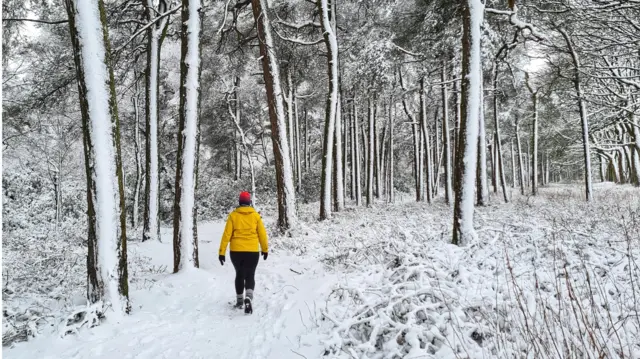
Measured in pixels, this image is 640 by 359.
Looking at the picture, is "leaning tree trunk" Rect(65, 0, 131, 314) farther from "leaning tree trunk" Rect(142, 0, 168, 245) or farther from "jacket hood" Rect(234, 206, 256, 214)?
"leaning tree trunk" Rect(142, 0, 168, 245)

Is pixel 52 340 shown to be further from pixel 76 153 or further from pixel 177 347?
pixel 76 153

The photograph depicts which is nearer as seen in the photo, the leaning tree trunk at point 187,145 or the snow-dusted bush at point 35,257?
the snow-dusted bush at point 35,257

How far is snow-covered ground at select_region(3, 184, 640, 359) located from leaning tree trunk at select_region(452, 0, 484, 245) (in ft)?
1.72

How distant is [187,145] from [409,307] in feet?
17.9

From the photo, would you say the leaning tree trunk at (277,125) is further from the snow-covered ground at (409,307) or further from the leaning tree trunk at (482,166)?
the leaning tree trunk at (482,166)

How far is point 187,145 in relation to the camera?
22.3 ft

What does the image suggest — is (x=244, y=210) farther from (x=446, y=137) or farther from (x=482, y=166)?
(x=446, y=137)

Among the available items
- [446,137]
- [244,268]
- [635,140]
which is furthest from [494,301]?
[635,140]

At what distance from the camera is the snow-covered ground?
2619 mm

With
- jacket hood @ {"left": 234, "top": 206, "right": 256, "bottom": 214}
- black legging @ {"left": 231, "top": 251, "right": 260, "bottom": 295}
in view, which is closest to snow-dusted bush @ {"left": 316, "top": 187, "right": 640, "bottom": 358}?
black legging @ {"left": 231, "top": 251, "right": 260, "bottom": 295}

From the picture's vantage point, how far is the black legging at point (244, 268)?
518cm

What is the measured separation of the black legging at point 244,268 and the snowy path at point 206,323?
398mm

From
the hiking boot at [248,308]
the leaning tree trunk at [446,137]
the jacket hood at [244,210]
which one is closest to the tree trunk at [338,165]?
the leaning tree trunk at [446,137]

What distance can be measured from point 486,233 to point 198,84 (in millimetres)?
6859
